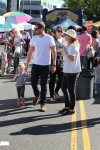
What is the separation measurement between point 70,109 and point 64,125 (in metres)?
0.95

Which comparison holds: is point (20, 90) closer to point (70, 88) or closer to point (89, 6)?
point (70, 88)

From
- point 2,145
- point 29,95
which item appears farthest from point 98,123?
point 29,95

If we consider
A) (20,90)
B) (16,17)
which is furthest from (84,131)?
(16,17)

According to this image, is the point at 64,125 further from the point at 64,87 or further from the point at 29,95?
the point at 29,95

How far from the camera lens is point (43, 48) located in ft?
28.0

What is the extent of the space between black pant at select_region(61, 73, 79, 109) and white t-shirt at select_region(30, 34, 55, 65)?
0.54 m

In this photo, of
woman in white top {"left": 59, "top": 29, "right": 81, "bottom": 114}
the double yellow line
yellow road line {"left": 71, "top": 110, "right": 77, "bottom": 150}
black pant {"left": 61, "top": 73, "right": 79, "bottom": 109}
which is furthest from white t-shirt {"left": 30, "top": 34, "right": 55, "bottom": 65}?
yellow road line {"left": 71, "top": 110, "right": 77, "bottom": 150}

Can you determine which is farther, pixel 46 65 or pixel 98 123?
pixel 46 65

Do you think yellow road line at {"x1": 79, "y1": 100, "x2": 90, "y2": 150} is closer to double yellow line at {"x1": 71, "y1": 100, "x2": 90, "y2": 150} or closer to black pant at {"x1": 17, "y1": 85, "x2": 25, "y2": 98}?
double yellow line at {"x1": 71, "y1": 100, "x2": 90, "y2": 150}

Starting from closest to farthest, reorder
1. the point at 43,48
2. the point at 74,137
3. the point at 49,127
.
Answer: the point at 74,137 < the point at 49,127 < the point at 43,48

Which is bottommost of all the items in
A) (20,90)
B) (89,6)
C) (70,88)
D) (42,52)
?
(20,90)

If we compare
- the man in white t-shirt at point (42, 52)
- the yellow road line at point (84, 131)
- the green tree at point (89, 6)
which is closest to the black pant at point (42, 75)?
the man in white t-shirt at point (42, 52)

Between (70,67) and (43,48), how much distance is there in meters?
0.69

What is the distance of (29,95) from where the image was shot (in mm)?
10891
